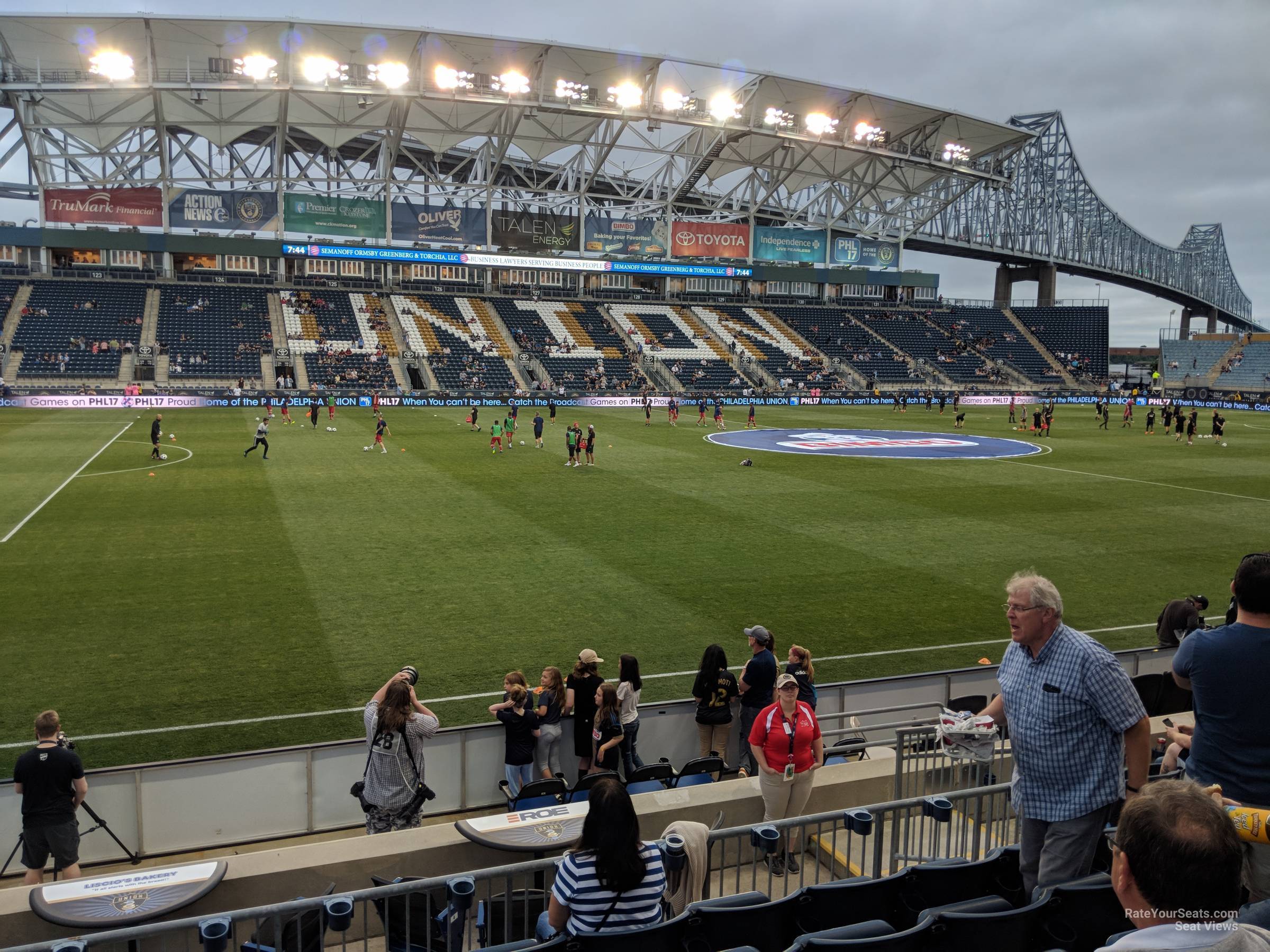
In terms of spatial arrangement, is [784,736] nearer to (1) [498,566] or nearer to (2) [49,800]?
(2) [49,800]

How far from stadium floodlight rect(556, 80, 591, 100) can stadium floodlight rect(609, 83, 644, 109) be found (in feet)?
6.35

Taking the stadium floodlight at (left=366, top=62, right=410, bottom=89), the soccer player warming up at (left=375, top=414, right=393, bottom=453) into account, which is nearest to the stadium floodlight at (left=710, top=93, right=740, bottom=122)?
the stadium floodlight at (left=366, top=62, right=410, bottom=89)

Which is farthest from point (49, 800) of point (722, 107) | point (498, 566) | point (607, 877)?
point (722, 107)

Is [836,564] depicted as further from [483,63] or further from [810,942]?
[483,63]

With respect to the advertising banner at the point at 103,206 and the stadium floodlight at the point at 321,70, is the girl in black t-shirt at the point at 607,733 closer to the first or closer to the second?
the stadium floodlight at the point at 321,70

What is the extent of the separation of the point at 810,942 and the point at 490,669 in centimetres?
898

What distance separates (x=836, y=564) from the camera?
61.6 feet

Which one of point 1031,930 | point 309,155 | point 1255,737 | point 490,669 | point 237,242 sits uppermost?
point 309,155

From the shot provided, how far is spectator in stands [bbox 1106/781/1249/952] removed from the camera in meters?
2.57

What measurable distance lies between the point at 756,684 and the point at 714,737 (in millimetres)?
761

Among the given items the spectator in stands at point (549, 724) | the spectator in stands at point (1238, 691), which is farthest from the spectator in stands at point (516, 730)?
the spectator in stands at point (1238, 691)

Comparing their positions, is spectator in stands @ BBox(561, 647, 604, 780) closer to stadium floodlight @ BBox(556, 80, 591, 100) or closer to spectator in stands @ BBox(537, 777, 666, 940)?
spectator in stands @ BBox(537, 777, 666, 940)

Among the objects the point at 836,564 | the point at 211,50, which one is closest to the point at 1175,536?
the point at 836,564

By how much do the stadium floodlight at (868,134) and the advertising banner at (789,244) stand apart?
11195mm
